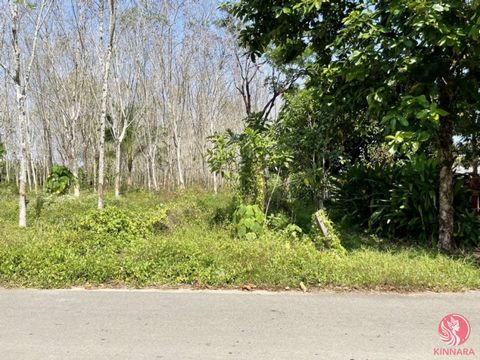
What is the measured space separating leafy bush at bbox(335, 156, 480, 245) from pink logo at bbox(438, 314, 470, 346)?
331 cm

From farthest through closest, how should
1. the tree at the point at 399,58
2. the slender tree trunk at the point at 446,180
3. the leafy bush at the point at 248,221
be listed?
the leafy bush at the point at 248,221 < the slender tree trunk at the point at 446,180 < the tree at the point at 399,58

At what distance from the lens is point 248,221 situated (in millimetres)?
6898

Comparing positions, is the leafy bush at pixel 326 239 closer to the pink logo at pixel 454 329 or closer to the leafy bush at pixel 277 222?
the leafy bush at pixel 277 222

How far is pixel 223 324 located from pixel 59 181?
1300 cm

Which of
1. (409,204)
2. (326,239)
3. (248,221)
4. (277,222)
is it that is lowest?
(326,239)

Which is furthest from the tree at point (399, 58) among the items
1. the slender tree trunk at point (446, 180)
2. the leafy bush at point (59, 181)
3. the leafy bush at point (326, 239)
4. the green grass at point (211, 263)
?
the leafy bush at point (59, 181)

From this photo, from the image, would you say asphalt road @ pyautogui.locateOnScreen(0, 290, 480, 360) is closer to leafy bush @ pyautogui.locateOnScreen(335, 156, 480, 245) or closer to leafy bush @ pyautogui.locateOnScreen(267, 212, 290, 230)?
leafy bush @ pyautogui.locateOnScreen(335, 156, 480, 245)

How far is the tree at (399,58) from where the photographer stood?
15.7 feet

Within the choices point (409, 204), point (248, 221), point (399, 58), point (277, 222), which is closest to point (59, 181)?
point (277, 222)

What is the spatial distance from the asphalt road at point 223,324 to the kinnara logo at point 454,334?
2.4 inches

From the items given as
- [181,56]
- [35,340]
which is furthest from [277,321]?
[181,56]

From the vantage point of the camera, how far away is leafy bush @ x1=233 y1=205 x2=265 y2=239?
22.4 feet

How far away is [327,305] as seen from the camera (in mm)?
4129

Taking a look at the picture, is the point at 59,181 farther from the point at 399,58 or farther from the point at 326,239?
the point at 399,58
